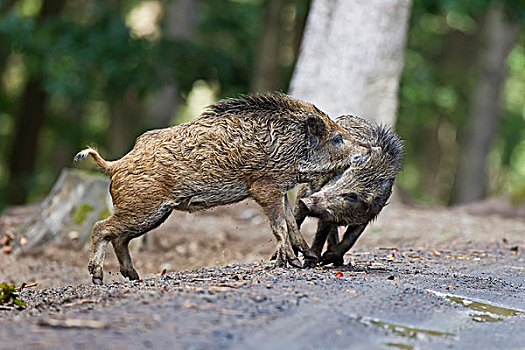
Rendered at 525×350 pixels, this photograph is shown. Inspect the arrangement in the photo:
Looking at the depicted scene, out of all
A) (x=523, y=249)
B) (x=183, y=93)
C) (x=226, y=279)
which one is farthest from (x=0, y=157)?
(x=226, y=279)

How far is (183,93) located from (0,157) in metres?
11.3

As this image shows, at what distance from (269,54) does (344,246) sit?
1000 cm

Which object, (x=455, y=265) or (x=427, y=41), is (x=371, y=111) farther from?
(x=427, y=41)

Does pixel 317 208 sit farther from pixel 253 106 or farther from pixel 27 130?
pixel 27 130

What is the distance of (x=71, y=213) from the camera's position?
33.5 feet

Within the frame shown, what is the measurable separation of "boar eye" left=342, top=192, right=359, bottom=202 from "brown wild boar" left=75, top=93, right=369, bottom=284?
33 centimetres

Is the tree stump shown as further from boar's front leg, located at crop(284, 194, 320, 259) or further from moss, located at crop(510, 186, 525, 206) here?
moss, located at crop(510, 186, 525, 206)

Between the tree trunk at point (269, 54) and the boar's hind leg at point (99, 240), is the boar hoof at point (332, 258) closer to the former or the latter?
the boar's hind leg at point (99, 240)

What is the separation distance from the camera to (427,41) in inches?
931

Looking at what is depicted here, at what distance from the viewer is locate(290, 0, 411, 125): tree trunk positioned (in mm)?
12617

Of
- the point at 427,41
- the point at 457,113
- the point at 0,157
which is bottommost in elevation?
the point at 0,157

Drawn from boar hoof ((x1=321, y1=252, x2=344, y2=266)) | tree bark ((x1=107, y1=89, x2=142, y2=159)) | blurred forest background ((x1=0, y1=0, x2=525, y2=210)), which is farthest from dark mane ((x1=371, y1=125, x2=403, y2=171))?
tree bark ((x1=107, y1=89, x2=142, y2=159))

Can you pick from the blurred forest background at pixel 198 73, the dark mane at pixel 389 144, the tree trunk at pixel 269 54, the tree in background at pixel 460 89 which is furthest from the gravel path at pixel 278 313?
the tree in background at pixel 460 89

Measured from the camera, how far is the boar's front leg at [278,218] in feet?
22.1
